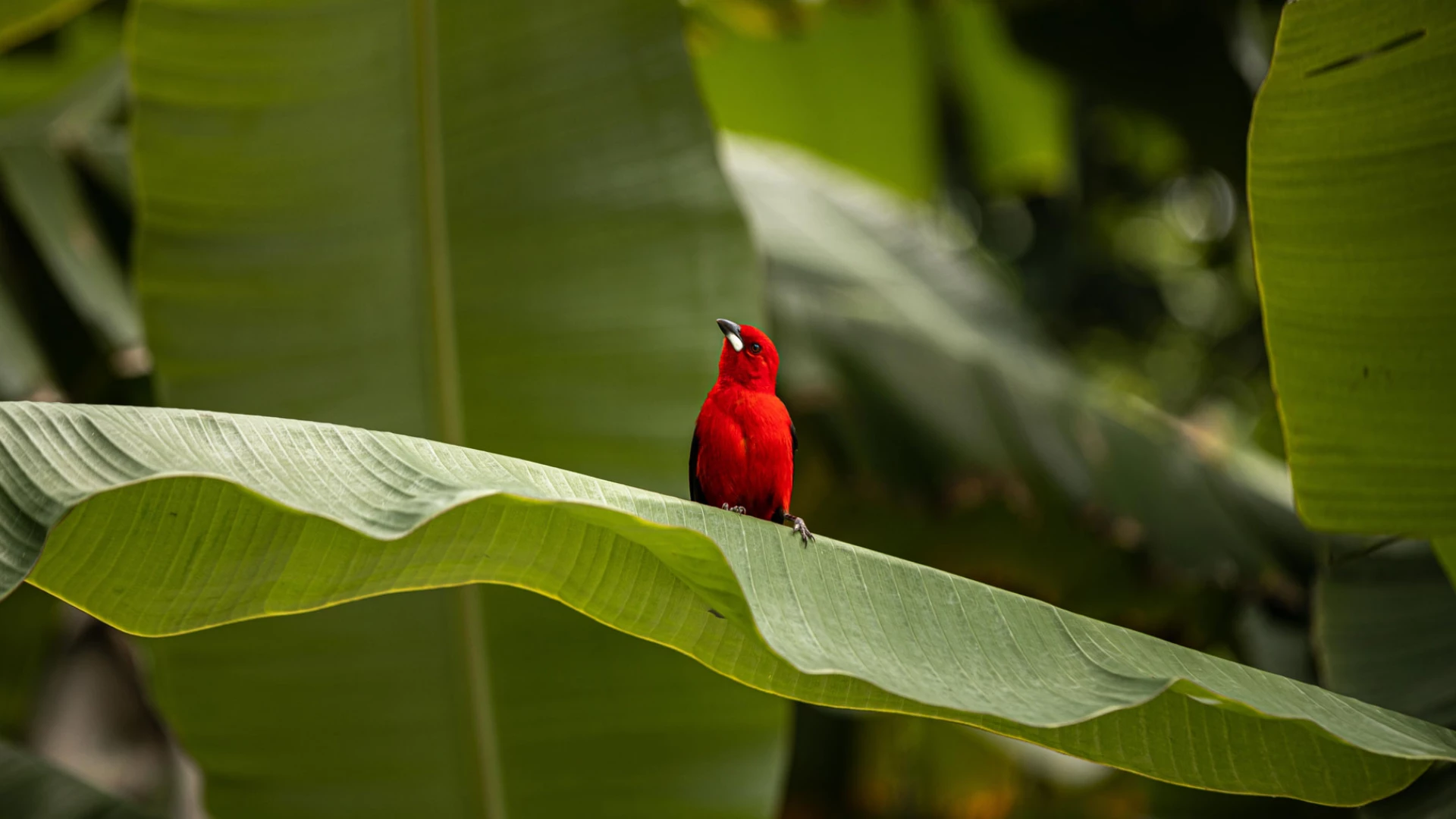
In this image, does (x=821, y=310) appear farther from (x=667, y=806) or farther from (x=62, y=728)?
(x=62, y=728)

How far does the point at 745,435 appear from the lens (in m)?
1.24

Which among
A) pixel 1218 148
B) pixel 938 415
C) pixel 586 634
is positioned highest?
pixel 586 634

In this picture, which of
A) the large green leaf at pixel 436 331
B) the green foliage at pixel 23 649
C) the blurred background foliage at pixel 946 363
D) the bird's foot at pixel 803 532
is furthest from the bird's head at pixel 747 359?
the green foliage at pixel 23 649

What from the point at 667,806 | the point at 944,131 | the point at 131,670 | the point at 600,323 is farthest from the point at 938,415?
the point at 944,131

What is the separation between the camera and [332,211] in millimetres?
1822

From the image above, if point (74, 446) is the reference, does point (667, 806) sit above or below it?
below

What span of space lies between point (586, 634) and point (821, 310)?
1.22 meters

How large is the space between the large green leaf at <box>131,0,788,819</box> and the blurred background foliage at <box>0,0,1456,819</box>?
434mm

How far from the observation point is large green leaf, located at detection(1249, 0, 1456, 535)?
3.81ft

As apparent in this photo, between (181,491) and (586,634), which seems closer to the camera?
(181,491)

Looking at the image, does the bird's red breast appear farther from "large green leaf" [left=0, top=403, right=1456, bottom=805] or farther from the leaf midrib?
the leaf midrib

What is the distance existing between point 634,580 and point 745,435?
0.26 meters

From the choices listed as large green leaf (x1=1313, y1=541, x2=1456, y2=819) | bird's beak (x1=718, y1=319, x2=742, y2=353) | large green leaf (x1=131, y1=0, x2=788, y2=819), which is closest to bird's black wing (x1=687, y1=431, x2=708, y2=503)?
bird's beak (x1=718, y1=319, x2=742, y2=353)

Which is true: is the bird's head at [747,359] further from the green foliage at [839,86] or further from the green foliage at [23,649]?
the green foliage at [839,86]
